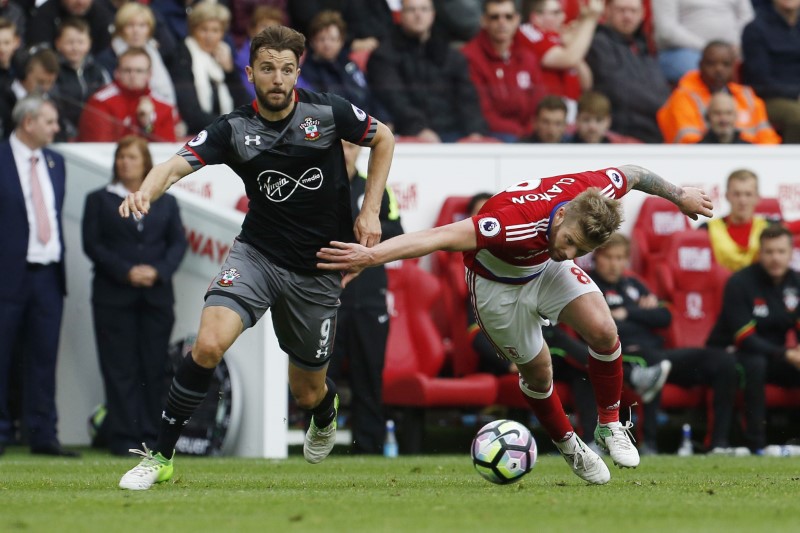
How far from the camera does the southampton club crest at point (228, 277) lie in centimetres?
827

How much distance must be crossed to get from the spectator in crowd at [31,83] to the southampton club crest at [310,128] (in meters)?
5.18

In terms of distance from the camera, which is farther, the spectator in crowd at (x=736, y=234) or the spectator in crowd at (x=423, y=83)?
the spectator in crowd at (x=423, y=83)

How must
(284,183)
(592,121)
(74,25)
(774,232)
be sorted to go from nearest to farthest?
1. (284,183)
2. (774,232)
3. (74,25)
4. (592,121)

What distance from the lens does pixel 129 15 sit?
13586mm

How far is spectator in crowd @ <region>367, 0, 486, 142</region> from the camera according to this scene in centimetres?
1428

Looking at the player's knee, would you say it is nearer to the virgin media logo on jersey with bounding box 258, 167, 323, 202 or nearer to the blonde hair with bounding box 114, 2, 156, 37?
the virgin media logo on jersey with bounding box 258, 167, 323, 202

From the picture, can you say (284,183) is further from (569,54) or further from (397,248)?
(569,54)

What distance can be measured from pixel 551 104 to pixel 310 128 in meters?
6.22

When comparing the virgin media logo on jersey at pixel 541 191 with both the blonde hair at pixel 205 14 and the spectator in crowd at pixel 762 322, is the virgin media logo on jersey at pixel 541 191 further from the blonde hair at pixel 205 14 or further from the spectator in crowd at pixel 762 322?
the blonde hair at pixel 205 14

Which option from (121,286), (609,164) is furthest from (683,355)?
(121,286)

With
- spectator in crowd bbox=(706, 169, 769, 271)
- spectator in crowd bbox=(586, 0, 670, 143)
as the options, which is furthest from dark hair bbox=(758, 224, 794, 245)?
spectator in crowd bbox=(586, 0, 670, 143)

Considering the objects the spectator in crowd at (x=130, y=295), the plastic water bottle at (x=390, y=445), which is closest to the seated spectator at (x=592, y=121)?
the plastic water bottle at (x=390, y=445)

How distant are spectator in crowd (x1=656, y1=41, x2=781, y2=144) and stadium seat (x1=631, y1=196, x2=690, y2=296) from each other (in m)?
1.06

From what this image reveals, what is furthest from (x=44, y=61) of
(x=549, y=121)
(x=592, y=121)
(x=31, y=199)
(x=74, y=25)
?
(x=592, y=121)
